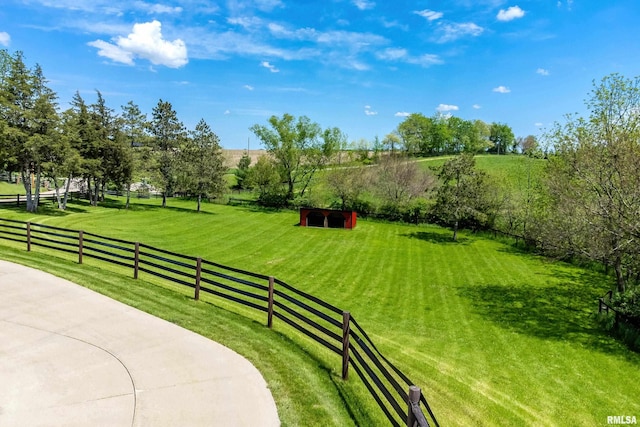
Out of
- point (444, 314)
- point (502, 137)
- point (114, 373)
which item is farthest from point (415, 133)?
point (114, 373)

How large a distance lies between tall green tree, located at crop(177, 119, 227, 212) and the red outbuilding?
13.2 m

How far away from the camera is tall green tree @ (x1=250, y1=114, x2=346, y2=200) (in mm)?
55469

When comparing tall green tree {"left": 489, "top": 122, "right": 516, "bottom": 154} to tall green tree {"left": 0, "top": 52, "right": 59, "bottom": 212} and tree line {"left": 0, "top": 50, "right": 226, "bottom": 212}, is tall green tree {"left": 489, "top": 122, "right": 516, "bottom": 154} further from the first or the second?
tall green tree {"left": 0, "top": 52, "right": 59, "bottom": 212}

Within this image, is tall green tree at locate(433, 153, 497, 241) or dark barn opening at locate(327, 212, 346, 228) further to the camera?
dark barn opening at locate(327, 212, 346, 228)

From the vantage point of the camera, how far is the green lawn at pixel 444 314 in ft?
26.6

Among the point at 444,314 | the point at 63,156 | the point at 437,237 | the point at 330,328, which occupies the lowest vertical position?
the point at 444,314

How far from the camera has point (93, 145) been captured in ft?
129

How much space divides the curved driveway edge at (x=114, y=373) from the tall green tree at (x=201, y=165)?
36385 millimetres

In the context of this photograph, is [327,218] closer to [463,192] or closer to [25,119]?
[463,192]

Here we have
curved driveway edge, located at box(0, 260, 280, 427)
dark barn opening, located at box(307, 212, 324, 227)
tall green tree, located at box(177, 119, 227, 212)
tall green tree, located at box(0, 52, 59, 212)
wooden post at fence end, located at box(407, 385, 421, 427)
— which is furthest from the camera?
tall green tree, located at box(177, 119, 227, 212)

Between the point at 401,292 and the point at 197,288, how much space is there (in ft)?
37.2

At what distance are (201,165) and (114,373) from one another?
4146 cm

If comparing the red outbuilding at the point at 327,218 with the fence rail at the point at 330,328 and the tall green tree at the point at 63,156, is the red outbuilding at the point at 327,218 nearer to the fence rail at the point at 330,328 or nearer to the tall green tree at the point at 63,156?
the fence rail at the point at 330,328

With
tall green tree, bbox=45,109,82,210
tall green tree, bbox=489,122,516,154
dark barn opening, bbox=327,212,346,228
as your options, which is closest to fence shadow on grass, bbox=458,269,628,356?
dark barn opening, bbox=327,212,346,228
